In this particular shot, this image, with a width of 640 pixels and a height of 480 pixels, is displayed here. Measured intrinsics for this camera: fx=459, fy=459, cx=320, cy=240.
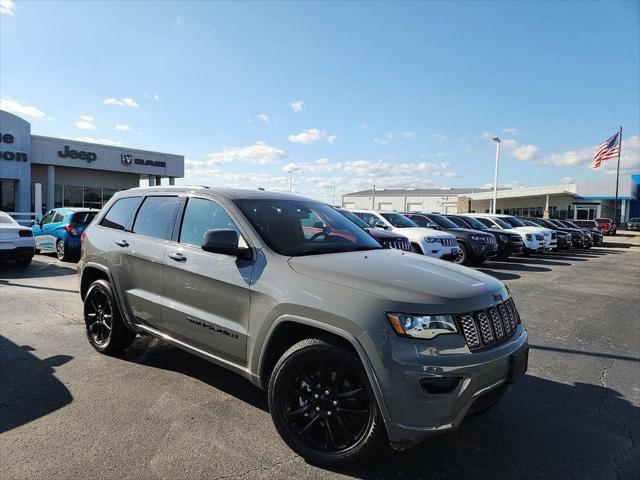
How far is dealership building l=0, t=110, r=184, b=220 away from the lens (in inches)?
994

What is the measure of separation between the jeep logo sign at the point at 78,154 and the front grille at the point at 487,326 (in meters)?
30.1

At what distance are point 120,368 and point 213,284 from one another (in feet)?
5.81

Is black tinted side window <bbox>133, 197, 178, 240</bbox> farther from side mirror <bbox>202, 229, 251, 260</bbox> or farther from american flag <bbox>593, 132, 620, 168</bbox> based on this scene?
american flag <bbox>593, 132, 620, 168</bbox>

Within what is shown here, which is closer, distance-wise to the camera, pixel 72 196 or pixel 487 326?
pixel 487 326

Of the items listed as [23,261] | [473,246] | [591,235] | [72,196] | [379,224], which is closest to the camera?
[23,261]

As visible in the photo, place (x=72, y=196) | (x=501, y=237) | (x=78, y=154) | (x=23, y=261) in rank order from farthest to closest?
(x=72, y=196)
(x=78, y=154)
(x=501, y=237)
(x=23, y=261)

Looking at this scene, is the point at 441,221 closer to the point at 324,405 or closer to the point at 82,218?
the point at 82,218

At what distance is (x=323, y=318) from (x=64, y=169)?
3172 cm

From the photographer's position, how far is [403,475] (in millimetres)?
2865

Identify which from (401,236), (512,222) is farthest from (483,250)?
(512,222)

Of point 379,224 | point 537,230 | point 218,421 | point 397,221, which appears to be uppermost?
point 397,221

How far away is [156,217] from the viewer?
4484mm

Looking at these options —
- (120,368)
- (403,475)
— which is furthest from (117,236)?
(403,475)

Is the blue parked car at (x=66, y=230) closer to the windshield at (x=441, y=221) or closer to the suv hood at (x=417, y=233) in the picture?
the suv hood at (x=417, y=233)
